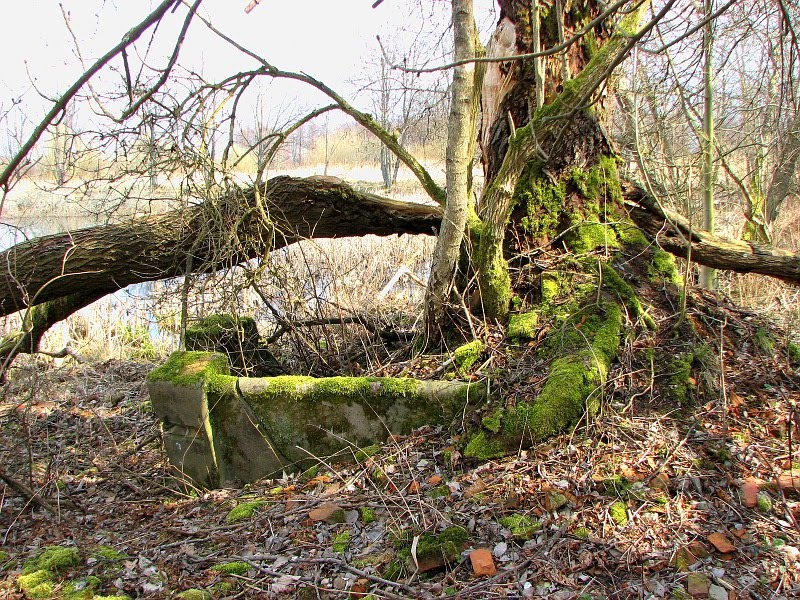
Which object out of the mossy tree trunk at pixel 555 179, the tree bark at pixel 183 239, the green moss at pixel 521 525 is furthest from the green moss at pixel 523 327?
the green moss at pixel 521 525

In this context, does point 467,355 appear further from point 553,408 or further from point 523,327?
point 553,408

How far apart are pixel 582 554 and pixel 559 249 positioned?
8.38ft

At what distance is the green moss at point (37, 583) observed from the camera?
3035mm


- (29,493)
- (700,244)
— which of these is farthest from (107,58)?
(700,244)

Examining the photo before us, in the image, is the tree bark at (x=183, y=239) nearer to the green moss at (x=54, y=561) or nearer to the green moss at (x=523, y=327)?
the green moss at (x=523, y=327)

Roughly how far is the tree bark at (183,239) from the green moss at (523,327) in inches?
54.5

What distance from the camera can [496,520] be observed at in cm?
305

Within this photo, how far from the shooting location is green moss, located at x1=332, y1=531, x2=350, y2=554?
3160mm

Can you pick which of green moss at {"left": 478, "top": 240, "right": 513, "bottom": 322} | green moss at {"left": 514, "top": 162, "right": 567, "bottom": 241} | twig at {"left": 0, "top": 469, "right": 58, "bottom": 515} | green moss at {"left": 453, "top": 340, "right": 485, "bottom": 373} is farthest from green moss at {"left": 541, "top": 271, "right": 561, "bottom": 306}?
twig at {"left": 0, "top": 469, "right": 58, "bottom": 515}

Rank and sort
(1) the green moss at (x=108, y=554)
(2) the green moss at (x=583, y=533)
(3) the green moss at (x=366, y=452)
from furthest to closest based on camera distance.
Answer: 1. (3) the green moss at (x=366, y=452)
2. (1) the green moss at (x=108, y=554)
3. (2) the green moss at (x=583, y=533)

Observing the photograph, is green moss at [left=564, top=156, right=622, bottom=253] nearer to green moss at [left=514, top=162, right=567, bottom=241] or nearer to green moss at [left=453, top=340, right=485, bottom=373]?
green moss at [left=514, top=162, right=567, bottom=241]

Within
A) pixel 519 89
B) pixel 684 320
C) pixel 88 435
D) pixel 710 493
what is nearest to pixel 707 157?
pixel 519 89

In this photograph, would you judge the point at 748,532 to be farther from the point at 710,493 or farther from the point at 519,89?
the point at 519,89

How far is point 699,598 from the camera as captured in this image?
95.1 inches
